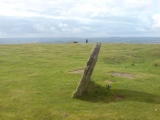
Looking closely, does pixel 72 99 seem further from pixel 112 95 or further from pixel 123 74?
pixel 123 74

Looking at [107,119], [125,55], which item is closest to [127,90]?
[107,119]

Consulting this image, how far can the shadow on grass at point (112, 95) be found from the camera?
79.1 feet

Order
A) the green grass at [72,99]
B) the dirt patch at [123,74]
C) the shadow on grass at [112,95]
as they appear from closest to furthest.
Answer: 1. the green grass at [72,99]
2. the shadow on grass at [112,95]
3. the dirt patch at [123,74]

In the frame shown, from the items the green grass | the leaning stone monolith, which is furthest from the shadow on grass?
the leaning stone monolith

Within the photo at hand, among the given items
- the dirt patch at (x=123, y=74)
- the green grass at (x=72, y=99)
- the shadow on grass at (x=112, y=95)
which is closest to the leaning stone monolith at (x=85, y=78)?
the shadow on grass at (x=112, y=95)

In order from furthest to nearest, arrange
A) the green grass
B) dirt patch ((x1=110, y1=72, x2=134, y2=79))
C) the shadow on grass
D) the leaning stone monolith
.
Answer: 1. dirt patch ((x1=110, y1=72, x2=134, y2=79))
2. the shadow on grass
3. the leaning stone monolith
4. the green grass

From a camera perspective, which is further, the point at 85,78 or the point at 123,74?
the point at 123,74

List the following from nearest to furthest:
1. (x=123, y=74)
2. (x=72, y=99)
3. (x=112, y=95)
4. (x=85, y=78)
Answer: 1. (x=72, y=99)
2. (x=85, y=78)
3. (x=112, y=95)
4. (x=123, y=74)

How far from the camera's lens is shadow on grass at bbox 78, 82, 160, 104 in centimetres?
2411

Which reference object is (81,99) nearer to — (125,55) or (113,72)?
(113,72)

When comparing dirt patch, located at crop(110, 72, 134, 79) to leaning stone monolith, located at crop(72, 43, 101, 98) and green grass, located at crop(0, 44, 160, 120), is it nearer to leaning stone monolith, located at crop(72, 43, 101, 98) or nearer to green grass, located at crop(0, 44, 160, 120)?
green grass, located at crop(0, 44, 160, 120)

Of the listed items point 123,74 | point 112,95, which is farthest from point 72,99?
point 123,74

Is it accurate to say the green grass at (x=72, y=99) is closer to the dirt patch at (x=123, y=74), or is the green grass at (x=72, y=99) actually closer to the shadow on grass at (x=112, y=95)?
the shadow on grass at (x=112, y=95)

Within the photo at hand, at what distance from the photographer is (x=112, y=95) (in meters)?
25.2
